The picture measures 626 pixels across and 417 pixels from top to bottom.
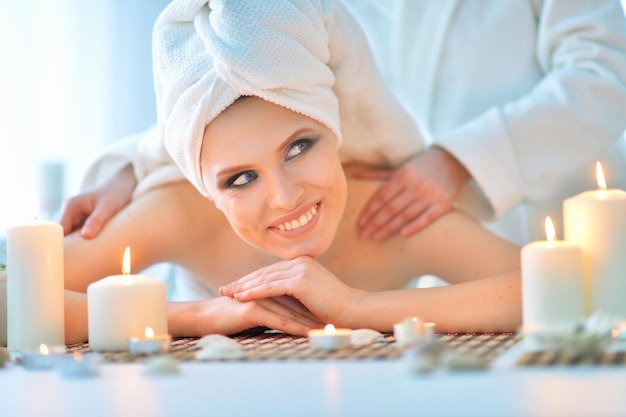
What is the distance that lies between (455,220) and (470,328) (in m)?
0.48

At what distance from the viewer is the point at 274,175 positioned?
156 cm

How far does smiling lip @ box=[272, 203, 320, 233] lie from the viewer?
1.63 meters

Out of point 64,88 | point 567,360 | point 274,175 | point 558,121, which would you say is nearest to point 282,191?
point 274,175

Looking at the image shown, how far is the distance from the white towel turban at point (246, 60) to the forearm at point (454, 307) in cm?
32

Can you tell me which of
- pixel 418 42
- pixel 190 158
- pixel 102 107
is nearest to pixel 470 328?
pixel 190 158

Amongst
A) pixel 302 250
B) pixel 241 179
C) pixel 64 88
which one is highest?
pixel 64 88

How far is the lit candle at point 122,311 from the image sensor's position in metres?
1.36

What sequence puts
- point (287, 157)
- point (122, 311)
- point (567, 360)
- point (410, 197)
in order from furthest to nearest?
point (410, 197) < point (287, 157) < point (122, 311) < point (567, 360)

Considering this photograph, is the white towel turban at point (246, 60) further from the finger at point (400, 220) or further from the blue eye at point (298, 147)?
the finger at point (400, 220)

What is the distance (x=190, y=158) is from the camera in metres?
1.63

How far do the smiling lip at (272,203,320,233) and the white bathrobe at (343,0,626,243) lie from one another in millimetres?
455

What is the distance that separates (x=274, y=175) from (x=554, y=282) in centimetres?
52

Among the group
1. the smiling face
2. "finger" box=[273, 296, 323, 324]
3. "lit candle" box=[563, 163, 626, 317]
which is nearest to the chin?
the smiling face

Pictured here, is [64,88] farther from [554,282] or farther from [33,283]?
[554,282]
